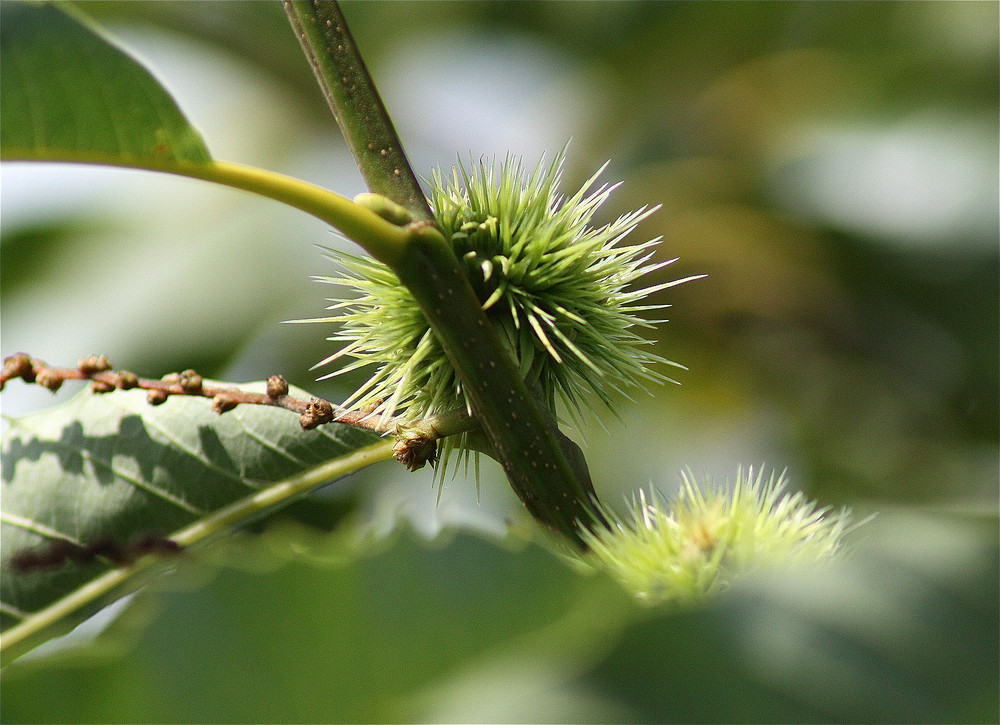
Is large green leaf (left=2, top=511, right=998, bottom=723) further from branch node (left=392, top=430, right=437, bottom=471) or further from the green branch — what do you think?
the green branch

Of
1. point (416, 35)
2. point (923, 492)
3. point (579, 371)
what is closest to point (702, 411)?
point (923, 492)

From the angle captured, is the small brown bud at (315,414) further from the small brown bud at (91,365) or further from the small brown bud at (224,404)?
the small brown bud at (91,365)

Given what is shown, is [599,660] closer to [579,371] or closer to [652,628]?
[652,628]

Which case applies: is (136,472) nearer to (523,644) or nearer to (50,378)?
(50,378)

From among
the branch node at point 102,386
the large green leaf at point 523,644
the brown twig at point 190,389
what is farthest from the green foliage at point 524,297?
the large green leaf at point 523,644

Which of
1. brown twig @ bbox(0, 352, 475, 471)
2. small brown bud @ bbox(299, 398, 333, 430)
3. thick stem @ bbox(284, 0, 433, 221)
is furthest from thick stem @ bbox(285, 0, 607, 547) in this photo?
small brown bud @ bbox(299, 398, 333, 430)

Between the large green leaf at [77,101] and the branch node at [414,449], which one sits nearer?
the large green leaf at [77,101]
